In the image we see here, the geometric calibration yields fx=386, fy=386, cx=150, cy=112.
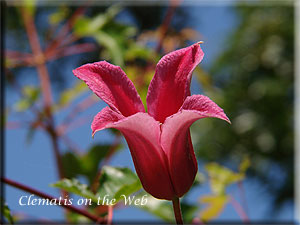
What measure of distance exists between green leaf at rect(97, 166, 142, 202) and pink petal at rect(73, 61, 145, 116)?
7cm

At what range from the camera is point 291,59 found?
28.2 ft

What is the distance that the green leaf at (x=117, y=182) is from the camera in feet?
0.85

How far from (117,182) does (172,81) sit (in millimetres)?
103

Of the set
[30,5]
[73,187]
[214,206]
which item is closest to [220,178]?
[214,206]

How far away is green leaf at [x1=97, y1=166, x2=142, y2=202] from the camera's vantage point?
26 cm

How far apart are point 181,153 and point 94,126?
5cm

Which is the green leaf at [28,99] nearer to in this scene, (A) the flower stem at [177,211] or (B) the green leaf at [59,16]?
(B) the green leaf at [59,16]

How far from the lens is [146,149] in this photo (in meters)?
0.20

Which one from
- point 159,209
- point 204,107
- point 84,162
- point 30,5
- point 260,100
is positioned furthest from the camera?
point 260,100

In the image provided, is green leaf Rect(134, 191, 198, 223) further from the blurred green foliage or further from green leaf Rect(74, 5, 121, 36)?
the blurred green foliage

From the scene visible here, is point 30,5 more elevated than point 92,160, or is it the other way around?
point 30,5

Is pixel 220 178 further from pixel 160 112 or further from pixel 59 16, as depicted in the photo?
pixel 59 16

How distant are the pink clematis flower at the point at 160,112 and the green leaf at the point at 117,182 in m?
0.05

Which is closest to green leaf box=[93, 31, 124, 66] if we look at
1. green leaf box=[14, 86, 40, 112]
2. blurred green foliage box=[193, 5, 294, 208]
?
green leaf box=[14, 86, 40, 112]
